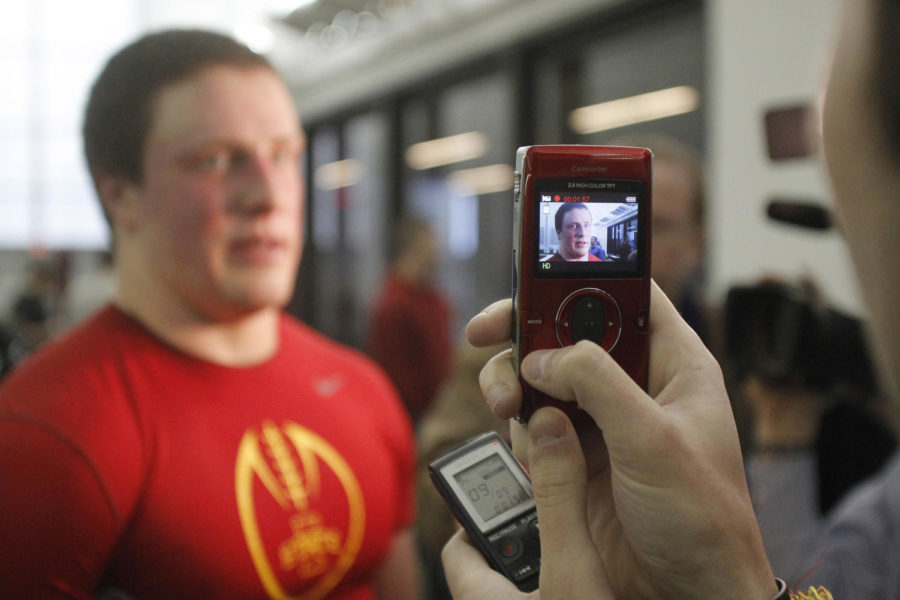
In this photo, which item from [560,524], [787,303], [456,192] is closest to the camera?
[560,524]

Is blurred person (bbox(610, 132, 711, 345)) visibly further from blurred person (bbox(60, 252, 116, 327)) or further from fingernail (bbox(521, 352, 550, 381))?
blurred person (bbox(60, 252, 116, 327))

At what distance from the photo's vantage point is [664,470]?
1.23 ft

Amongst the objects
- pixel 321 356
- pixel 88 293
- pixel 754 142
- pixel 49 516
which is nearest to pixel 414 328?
pixel 88 293

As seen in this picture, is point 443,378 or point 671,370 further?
point 443,378

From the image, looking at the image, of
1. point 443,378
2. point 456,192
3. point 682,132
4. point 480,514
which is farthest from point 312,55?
point 480,514

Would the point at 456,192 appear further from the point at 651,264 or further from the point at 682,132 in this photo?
the point at 651,264

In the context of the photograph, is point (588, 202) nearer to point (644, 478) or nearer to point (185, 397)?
point (644, 478)

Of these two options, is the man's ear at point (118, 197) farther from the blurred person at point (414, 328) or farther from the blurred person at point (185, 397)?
the blurred person at point (414, 328)

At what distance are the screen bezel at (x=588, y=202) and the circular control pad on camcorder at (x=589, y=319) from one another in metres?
0.01

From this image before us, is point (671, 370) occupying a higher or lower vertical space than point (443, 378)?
higher

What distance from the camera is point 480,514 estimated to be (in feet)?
1.53

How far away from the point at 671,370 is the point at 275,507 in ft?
1.57

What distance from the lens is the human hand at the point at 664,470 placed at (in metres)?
0.38

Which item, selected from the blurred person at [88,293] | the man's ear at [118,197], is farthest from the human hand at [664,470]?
the blurred person at [88,293]
